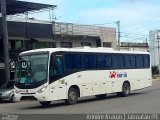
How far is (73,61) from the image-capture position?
2478cm

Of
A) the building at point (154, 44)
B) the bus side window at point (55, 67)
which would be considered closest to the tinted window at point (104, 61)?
the bus side window at point (55, 67)

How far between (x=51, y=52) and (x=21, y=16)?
65.5ft

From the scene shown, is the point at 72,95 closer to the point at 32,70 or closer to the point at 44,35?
the point at 32,70

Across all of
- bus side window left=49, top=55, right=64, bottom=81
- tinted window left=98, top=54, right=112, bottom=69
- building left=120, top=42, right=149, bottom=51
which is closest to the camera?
bus side window left=49, top=55, right=64, bottom=81

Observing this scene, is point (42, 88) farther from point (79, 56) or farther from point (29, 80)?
point (79, 56)

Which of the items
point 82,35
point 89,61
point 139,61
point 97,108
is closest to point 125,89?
point 139,61

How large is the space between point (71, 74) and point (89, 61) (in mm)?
2113

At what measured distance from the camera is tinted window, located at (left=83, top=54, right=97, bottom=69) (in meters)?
25.7

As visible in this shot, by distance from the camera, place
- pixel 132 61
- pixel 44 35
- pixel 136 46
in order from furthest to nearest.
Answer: pixel 136 46 < pixel 44 35 < pixel 132 61

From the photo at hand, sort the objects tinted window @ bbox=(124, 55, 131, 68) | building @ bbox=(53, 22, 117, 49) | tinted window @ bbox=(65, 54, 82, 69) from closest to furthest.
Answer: tinted window @ bbox=(65, 54, 82, 69), tinted window @ bbox=(124, 55, 131, 68), building @ bbox=(53, 22, 117, 49)

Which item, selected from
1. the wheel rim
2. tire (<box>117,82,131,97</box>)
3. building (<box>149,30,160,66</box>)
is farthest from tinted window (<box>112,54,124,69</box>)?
building (<box>149,30,160,66</box>)

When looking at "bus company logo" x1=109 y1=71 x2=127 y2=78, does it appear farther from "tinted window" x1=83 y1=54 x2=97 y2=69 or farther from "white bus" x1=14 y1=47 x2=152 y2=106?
"tinted window" x1=83 y1=54 x2=97 y2=69

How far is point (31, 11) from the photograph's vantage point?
44062 millimetres

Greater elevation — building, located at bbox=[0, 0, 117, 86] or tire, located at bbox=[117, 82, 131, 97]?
building, located at bbox=[0, 0, 117, 86]
